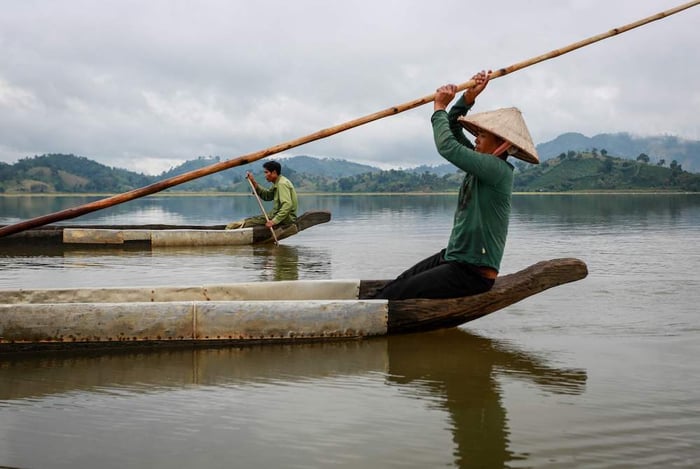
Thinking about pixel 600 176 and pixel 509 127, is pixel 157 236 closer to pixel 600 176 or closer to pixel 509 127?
pixel 509 127

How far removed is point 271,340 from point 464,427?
2459 millimetres

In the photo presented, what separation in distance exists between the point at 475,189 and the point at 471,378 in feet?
5.43

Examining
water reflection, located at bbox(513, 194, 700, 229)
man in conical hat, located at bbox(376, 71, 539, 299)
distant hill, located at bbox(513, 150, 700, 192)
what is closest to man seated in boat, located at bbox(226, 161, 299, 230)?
man in conical hat, located at bbox(376, 71, 539, 299)

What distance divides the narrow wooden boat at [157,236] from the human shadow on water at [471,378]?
388 inches

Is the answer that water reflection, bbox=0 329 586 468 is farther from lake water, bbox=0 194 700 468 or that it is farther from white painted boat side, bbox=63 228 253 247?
white painted boat side, bbox=63 228 253 247

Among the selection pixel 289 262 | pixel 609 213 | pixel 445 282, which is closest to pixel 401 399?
pixel 445 282

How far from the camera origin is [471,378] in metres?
5.60

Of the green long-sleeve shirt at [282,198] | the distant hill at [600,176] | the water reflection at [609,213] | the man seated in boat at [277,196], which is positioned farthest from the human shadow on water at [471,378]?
the distant hill at [600,176]

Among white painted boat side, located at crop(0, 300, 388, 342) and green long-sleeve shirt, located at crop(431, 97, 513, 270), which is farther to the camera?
white painted boat side, located at crop(0, 300, 388, 342)

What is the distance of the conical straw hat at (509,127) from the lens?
584 centimetres

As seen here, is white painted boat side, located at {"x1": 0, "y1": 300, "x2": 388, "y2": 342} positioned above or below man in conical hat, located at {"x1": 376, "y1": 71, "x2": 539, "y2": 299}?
below

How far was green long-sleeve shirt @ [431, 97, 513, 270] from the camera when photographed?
228 inches

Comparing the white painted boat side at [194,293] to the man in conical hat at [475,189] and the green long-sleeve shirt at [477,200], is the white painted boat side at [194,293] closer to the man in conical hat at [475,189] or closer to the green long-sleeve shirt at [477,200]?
the man in conical hat at [475,189]

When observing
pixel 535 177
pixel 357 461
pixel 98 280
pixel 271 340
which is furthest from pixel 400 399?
pixel 535 177
